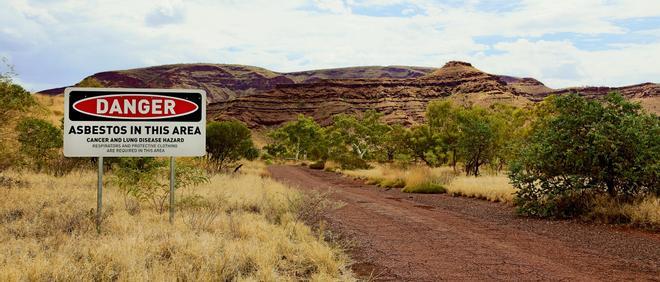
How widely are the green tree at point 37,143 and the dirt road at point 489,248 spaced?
1309 cm

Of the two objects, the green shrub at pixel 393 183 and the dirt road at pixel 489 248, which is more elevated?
the dirt road at pixel 489 248

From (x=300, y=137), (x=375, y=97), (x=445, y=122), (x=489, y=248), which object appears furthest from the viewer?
(x=375, y=97)

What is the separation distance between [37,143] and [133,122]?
40.8ft

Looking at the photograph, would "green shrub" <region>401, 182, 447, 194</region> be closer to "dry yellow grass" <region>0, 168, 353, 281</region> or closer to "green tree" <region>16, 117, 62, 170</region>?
"dry yellow grass" <region>0, 168, 353, 281</region>

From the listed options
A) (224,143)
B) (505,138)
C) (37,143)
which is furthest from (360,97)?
(37,143)

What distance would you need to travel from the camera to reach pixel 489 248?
809 cm

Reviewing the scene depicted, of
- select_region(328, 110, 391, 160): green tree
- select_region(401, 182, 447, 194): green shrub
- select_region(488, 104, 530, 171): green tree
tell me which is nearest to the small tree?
select_region(488, 104, 530, 171): green tree

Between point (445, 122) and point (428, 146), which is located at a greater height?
point (445, 122)

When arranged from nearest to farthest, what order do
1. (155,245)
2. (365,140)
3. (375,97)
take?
(155,245)
(365,140)
(375,97)

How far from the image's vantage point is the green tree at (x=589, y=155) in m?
11.0

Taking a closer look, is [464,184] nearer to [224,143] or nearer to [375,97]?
[224,143]

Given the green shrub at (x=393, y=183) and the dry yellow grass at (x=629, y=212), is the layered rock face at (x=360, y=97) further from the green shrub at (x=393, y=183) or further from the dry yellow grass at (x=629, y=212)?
the dry yellow grass at (x=629, y=212)

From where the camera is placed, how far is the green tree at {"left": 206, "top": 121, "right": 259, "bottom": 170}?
91.0 ft

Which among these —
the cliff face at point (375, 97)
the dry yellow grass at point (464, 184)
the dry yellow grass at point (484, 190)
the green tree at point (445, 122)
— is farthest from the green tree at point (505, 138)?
the cliff face at point (375, 97)
